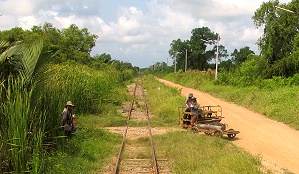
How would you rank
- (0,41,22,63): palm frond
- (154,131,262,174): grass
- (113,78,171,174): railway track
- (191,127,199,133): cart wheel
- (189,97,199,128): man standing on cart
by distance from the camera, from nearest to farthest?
(0,41,22,63): palm frond → (154,131,262,174): grass → (113,78,171,174): railway track → (191,127,199,133): cart wheel → (189,97,199,128): man standing on cart

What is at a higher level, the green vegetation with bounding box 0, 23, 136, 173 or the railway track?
the green vegetation with bounding box 0, 23, 136, 173

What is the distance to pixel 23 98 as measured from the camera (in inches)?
285

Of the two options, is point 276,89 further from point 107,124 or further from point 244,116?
point 107,124

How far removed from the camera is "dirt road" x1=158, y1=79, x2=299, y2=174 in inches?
390

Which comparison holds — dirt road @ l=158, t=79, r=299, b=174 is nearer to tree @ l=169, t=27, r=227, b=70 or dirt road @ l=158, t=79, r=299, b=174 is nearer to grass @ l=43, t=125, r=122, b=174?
grass @ l=43, t=125, r=122, b=174

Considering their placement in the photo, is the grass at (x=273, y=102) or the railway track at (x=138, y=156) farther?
the grass at (x=273, y=102)

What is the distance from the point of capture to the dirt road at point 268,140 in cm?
991

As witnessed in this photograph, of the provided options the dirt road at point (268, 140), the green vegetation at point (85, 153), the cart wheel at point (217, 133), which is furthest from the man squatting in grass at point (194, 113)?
the green vegetation at point (85, 153)

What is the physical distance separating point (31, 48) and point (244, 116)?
12994 millimetres

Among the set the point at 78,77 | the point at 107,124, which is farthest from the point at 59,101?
the point at 78,77

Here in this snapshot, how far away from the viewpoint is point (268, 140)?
1283 centimetres

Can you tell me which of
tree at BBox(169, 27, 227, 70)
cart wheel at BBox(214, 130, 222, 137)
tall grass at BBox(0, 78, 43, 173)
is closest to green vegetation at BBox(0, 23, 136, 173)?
tall grass at BBox(0, 78, 43, 173)

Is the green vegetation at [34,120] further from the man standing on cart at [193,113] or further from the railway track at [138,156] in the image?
the man standing on cart at [193,113]

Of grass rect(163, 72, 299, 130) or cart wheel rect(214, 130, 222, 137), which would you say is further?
grass rect(163, 72, 299, 130)
